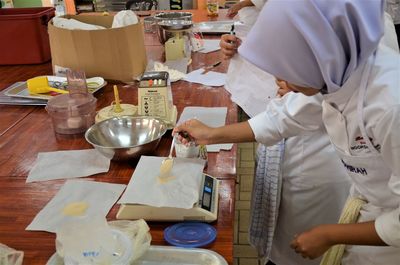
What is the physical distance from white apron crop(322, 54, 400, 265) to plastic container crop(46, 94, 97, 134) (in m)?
0.79

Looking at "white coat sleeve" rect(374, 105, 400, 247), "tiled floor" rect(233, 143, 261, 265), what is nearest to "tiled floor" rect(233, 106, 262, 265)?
"tiled floor" rect(233, 143, 261, 265)

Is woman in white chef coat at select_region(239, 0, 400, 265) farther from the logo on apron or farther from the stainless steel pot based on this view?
the stainless steel pot

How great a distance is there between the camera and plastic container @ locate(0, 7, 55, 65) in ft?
6.66

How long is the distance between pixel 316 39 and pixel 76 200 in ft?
2.17

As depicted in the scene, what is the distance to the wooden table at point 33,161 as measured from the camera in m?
0.86

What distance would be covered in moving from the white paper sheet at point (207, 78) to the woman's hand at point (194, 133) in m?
0.65

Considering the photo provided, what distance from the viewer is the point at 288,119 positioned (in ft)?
3.70

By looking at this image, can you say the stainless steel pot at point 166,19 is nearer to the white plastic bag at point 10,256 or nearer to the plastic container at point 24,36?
the plastic container at point 24,36

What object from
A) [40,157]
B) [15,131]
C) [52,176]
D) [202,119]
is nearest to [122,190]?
[52,176]

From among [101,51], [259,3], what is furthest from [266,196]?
[101,51]

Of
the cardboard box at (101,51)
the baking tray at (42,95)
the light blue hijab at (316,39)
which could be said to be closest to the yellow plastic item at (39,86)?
the baking tray at (42,95)

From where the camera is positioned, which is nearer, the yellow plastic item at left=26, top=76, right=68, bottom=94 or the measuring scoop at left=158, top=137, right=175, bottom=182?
the measuring scoop at left=158, top=137, right=175, bottom=182

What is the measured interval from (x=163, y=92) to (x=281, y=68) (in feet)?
2.02

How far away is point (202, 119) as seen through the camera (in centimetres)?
145
